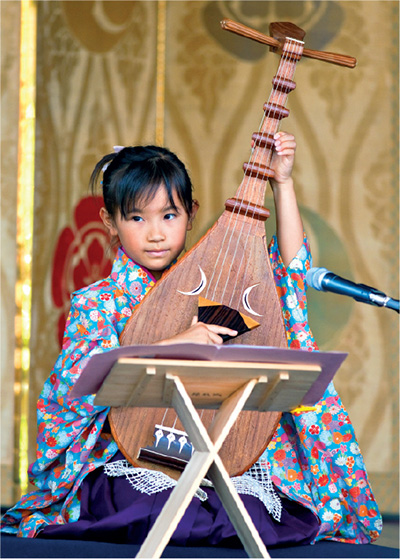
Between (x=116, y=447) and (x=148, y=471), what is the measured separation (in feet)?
0.39

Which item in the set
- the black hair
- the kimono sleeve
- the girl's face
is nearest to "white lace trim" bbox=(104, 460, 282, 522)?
the kimono sleeve

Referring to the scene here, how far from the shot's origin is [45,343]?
3338mm

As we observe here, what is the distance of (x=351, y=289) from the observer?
1.52 m

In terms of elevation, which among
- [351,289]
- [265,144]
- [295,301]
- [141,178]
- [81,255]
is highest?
[265,144]

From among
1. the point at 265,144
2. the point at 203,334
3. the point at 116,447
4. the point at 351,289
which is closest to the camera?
the point at 351,289

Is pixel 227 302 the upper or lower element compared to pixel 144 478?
upper

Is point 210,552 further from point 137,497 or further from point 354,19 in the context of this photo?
point 354,19

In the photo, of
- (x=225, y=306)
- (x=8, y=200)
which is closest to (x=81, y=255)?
(x=8, y=200)

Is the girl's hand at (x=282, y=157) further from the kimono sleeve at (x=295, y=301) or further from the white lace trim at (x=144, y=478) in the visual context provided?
the white lace trim at (x=144, y=478)

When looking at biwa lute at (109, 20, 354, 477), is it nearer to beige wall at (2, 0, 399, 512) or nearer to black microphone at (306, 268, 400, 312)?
black microphone at (306, 268, 400, 312)

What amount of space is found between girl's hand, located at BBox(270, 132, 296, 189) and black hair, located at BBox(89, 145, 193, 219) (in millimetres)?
226

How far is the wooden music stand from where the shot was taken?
1.41 m

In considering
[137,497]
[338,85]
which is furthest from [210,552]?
[338,85]

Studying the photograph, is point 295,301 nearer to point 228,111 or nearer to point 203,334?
point 203,334
